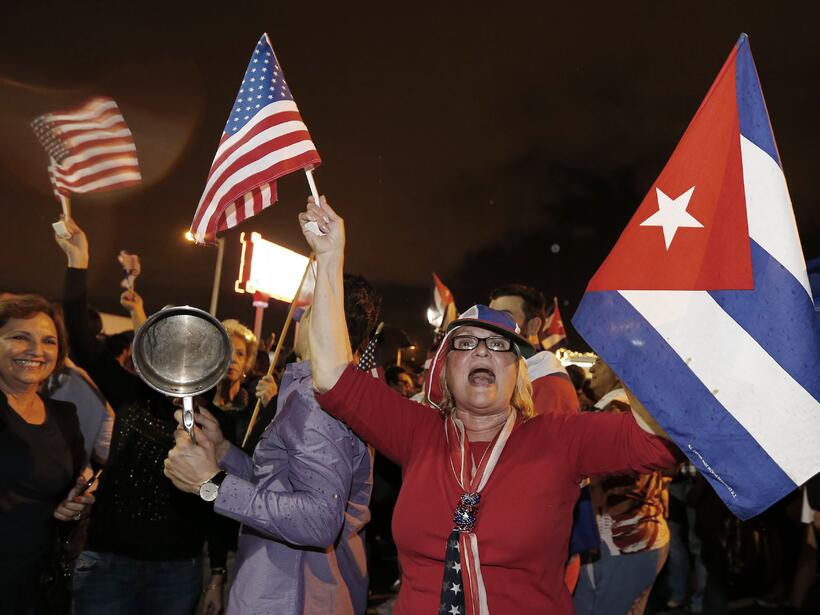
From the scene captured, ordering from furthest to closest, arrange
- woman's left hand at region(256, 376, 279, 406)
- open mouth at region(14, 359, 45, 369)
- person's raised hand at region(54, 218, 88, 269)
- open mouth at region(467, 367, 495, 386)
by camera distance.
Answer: woman's left hand at region(256, 376, 279, 406) < person's raised hand at region(54, 218, 88, 269) < open mouth at region(14, 359, 45, 369) < open mouth at region(467, 367, 495, 386)

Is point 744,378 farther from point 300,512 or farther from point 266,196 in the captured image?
point 266,196

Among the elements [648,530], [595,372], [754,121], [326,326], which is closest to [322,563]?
[326,326]

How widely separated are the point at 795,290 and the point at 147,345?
7.59 feet

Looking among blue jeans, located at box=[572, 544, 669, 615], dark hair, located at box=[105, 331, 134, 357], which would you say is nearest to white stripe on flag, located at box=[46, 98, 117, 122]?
dark hair, located at box=[105, 331, 134, 357]

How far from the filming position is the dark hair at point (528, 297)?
4.96 m

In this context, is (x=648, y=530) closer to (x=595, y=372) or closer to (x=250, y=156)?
(x=595, y=372)

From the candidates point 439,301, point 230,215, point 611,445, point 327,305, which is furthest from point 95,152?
point 439,301

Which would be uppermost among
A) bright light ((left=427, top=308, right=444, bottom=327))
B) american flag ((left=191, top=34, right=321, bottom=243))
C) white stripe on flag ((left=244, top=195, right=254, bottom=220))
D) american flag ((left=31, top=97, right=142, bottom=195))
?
bright light ((left=427, top=308, right=444, bottom=327))

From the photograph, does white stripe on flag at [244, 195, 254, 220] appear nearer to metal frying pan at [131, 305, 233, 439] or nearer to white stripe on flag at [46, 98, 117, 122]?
metal frying pan at [131, 305, 233, 439]

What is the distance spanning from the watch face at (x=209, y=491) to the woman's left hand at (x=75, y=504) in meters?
1.22

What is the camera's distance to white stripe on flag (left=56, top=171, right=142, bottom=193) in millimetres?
4805

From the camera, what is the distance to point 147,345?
2646mm

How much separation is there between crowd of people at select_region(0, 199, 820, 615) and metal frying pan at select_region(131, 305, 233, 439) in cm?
20

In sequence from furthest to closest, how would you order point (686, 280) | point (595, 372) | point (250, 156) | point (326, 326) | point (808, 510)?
point (595, 372)
point (808, 510)
point (250, 156)
point (326, 326)
point (686, 280)
